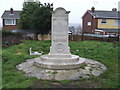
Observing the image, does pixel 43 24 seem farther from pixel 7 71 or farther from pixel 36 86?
pixel 36 86

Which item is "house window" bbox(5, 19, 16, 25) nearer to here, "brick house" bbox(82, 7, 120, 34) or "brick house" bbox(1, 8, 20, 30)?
"brick house" bbox(1, 8, 20, 30)

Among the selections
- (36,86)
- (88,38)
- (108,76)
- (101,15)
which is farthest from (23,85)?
(101,15)

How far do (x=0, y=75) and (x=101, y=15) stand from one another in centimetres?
2733

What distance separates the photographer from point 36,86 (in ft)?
A: 19.9

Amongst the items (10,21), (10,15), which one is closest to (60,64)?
(10,21)

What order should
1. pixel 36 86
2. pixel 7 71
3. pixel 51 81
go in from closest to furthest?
pixel 36 86
pixel 51 81
pixel 7 71

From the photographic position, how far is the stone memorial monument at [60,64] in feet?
24.1

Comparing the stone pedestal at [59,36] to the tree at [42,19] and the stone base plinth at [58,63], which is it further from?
the tree at [42,19]

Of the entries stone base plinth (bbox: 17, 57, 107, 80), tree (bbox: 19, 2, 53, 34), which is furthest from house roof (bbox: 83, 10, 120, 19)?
stone base plinth (bbox: 17, 57, 107, 80)

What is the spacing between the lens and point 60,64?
7922 millimetres

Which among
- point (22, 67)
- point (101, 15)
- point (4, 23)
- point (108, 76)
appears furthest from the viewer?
point (4, 23)

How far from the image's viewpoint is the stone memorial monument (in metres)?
7.33

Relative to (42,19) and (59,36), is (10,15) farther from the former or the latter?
(59,36)

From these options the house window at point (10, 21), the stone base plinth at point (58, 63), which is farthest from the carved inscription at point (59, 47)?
the house window at point (10, 21)
